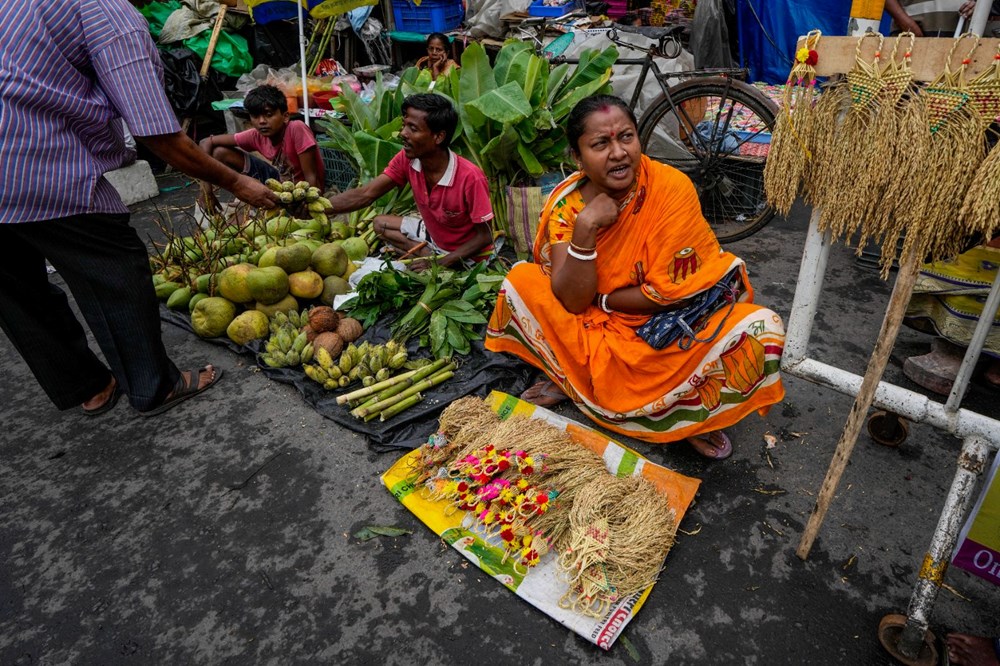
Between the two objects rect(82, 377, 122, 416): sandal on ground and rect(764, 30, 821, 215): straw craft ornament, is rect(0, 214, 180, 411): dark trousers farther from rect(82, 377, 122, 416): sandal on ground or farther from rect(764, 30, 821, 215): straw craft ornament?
rect(764, 30, 821, 215): straw craft ornament

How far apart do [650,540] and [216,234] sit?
351 cm

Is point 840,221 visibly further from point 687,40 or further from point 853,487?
point 687,40

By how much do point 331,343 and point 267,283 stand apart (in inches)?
22.9

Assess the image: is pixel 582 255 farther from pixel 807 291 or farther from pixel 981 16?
pixel 981 16

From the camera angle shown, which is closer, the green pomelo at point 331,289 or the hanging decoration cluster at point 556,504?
the hanging decoration cluster at point 556,504

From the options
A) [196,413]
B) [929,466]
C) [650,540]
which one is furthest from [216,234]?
[929,466]

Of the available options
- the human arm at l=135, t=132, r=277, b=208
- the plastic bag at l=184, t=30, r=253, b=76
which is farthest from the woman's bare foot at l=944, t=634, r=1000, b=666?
the plastic bag at l=184, t=30, r=253, b=76

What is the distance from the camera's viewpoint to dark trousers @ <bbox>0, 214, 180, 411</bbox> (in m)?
2.49

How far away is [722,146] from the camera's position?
4.38m

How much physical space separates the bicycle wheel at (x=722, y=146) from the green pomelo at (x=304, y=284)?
2887 mm

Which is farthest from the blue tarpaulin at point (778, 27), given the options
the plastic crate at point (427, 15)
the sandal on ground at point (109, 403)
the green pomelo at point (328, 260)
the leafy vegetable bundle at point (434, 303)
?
the sandal on ground at point (109, 403)

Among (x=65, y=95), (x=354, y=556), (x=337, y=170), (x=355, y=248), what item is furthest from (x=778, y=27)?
(x=354, y=556)

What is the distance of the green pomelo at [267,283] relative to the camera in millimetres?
3383

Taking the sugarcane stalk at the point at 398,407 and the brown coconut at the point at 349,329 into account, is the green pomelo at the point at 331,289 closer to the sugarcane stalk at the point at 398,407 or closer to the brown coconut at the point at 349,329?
the brown coconut at the point at 349,329
